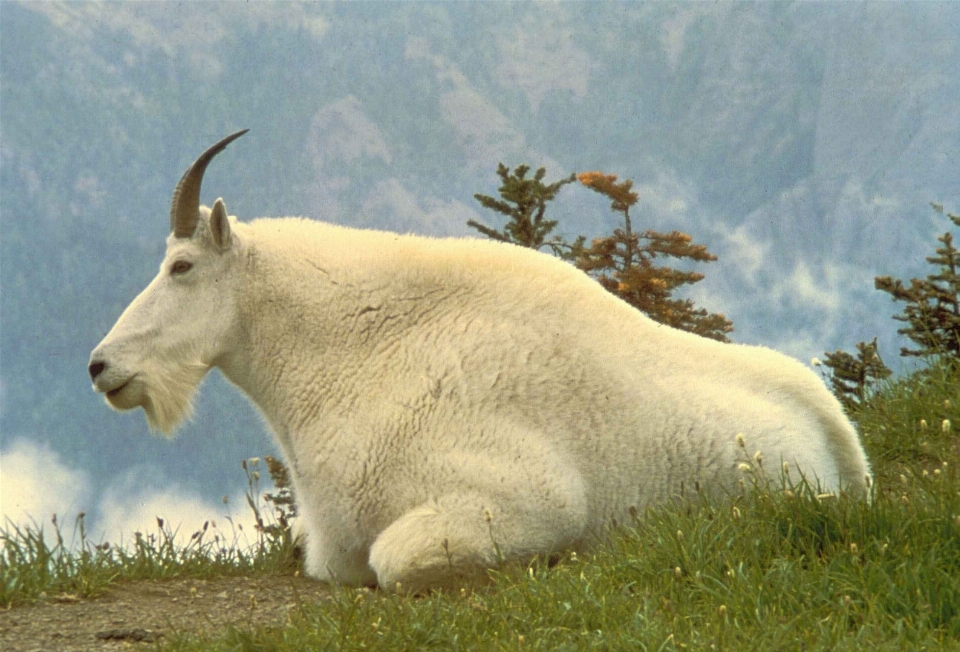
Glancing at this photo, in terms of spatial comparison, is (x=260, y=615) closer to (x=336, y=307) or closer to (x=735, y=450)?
(x=336, y=307)

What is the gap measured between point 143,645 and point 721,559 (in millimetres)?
2740

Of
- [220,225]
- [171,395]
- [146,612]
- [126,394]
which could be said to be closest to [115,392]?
[126,394]

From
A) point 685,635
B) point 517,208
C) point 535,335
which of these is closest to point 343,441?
point 535,335

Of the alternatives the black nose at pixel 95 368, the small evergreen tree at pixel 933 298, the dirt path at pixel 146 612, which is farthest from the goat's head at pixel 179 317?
the small evergreen tree at pixel 933 298

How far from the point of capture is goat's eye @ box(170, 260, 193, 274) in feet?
22.2

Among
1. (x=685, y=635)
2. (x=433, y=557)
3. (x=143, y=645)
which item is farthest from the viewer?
(x=433, y=557)

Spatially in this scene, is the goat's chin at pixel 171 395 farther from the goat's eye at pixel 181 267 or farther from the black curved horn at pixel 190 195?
the black curved horn at pixel 190 195

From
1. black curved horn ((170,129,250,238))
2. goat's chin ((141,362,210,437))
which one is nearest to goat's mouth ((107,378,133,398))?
goat's chin ((141,362,210,437))

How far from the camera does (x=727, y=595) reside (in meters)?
4.40

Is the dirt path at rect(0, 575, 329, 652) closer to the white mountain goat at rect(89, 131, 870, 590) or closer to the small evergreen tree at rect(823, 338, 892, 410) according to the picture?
the white mountain goat at rect(89, 131, 870, 590)

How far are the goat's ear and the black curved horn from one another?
154mm

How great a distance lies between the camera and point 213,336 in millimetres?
6785

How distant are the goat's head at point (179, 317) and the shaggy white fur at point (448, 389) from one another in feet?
0.04

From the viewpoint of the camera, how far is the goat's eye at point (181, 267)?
22.2 feet
